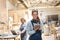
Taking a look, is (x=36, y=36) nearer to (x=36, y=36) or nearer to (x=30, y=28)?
(x=36, y=36)

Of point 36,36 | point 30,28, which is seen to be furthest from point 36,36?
point 30,28

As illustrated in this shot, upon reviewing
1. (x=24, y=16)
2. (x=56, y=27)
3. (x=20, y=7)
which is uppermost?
(x=20, y=7)

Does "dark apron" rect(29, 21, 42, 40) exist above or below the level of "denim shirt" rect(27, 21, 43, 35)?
below

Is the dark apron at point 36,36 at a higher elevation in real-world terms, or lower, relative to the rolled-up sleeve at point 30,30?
lower

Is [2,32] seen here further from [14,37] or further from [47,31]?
[47,31]

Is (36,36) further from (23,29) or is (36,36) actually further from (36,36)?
(23,29)

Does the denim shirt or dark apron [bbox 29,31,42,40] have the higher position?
the denim shirt

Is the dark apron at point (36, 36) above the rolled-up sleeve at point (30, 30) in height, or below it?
below

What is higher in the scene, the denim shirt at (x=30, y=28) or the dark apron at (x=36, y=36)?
the denim shirt at (x=30, y=28)

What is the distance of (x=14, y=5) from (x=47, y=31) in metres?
0.48

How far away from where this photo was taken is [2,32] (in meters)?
1.69

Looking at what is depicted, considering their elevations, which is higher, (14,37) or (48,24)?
(48,24)

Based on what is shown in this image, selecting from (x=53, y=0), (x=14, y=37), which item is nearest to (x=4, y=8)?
(x=14, y=37)

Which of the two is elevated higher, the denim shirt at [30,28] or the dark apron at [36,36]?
the denim shirt at [30,28]
